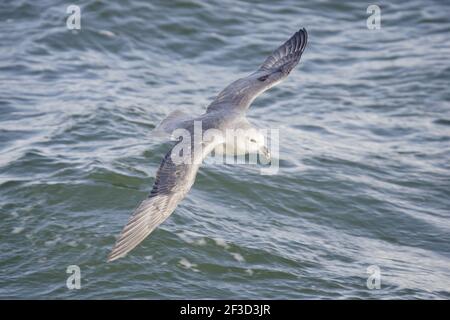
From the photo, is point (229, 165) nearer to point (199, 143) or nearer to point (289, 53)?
point (289, 53)

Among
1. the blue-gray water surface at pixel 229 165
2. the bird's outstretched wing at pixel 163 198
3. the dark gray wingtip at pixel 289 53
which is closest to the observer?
the bird's outstretched wing at pixel 163 198

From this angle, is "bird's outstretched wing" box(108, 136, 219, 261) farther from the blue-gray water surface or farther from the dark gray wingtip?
the dark gray wingtip

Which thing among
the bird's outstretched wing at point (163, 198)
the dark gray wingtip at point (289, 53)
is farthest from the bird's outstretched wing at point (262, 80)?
the bird's outstretched wing at point (163, 198)

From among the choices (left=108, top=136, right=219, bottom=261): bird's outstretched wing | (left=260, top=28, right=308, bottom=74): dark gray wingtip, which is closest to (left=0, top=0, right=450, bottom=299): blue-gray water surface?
(left=108, top=136, right=219, bottom=261): bird's outstretched wing

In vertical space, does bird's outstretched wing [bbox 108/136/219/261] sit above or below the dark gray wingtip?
below

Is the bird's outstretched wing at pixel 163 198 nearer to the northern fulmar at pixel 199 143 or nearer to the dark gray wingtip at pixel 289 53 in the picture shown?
the northern fulmar at pixel 199 143
